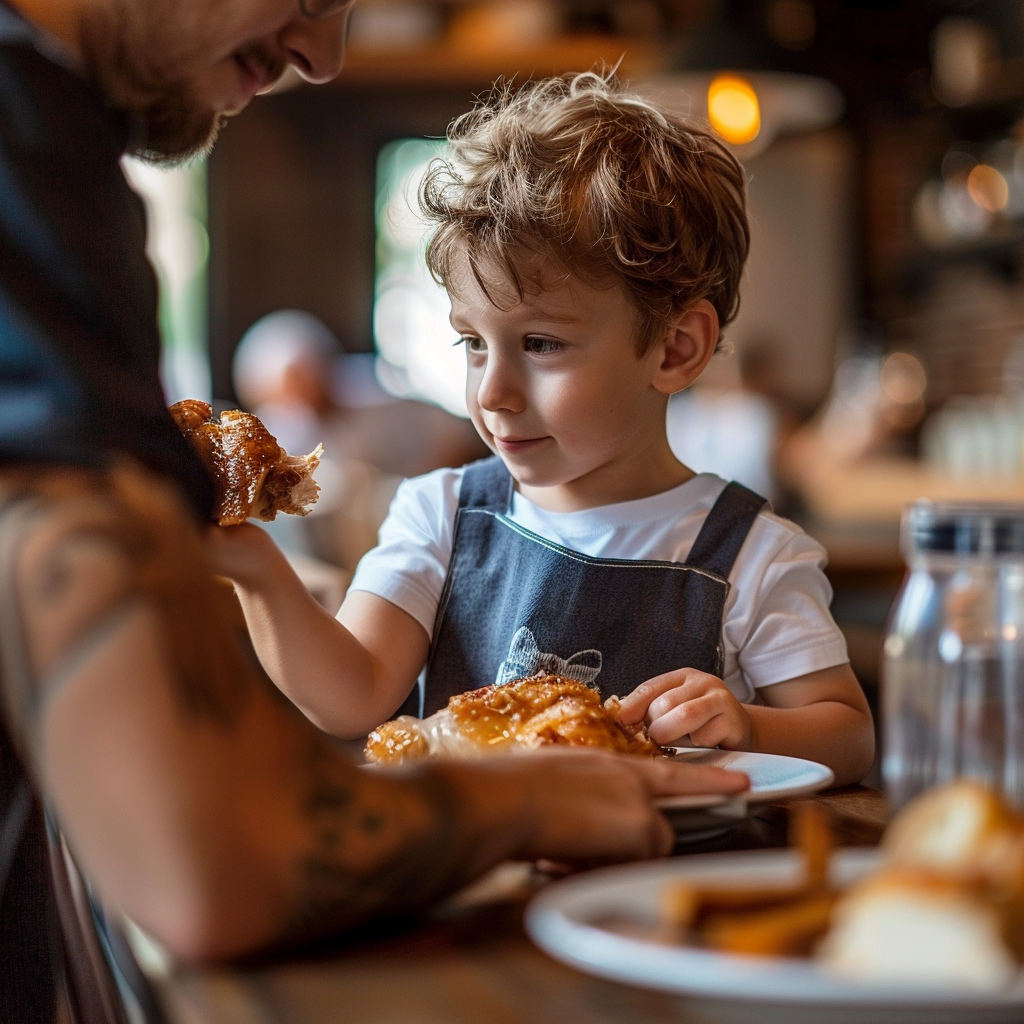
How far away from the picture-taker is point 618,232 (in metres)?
1.37

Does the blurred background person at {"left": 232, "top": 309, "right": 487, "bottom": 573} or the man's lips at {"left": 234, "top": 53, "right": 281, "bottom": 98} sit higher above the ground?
the man's lips at {"left": 234, "top": 53, "right": 281, "bottom": 98}

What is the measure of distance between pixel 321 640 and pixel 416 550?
0.84 feet

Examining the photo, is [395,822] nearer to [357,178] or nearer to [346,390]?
[346,390]

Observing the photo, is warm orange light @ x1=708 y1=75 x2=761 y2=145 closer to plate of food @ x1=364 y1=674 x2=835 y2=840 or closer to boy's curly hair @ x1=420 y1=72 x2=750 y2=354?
boy's curly hair @ x1=420 y1=72 x2=750 y2=354

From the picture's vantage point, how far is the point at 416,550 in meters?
1.51

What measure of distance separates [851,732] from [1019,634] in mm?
499

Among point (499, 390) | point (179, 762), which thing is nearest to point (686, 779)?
point (179, 762)

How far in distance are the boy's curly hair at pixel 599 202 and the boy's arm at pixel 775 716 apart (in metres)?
0.42

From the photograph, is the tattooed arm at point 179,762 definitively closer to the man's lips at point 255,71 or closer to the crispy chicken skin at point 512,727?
the crispy chicken skin at point 512,727

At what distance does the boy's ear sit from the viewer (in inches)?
58.6

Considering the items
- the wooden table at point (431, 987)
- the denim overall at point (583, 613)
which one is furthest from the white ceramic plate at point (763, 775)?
the denim overall at point (583, 613)

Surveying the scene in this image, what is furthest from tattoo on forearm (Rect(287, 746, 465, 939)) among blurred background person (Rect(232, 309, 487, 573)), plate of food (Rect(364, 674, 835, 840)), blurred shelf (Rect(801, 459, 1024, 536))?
blurred shelf (Rect(801, 459, 1024, 536))

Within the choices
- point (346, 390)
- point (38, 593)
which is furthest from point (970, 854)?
point (346, 390)

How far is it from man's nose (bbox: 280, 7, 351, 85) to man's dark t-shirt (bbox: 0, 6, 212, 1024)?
0.17 m
